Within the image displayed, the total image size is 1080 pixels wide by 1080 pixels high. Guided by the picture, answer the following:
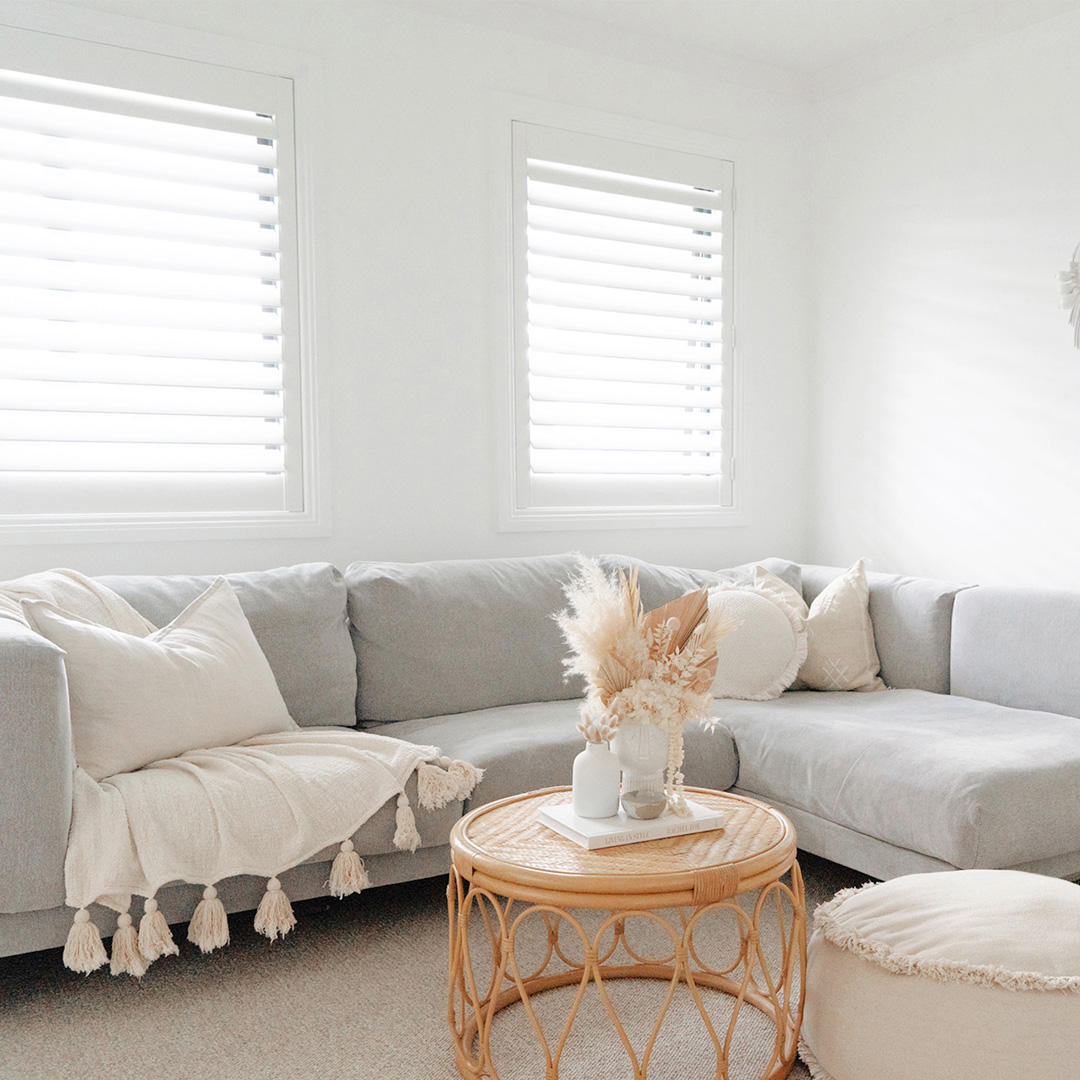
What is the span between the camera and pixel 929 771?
2248mm

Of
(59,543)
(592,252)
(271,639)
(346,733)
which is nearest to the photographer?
(346,733)

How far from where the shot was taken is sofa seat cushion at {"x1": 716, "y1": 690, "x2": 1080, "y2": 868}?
214cm

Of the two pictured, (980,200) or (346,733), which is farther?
(980,200)

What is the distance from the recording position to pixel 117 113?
2.99 meters

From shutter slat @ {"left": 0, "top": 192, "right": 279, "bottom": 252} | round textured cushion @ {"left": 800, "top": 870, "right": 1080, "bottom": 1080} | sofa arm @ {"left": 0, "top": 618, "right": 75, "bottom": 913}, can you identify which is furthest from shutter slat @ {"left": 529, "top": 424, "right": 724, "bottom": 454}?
round textured cushion @ {"left": 800, "top": 870, "right": 1080, "bottom": 1080}

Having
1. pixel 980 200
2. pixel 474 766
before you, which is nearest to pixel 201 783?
pixel 474 766

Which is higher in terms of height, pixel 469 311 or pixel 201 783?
pixel 469 311

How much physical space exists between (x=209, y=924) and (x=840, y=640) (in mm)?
2047

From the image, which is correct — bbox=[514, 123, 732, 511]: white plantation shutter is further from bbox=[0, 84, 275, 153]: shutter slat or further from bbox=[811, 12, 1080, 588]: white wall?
bbox=[0, 84, 275, 153]: shutter slat

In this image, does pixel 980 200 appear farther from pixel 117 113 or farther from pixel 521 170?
pixel 117 113

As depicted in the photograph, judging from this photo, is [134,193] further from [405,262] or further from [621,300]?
[621,300]

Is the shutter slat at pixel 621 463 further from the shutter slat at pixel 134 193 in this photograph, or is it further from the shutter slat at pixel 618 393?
the shutter slat at pixel 134 193

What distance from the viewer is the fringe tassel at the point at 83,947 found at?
6.23 feet

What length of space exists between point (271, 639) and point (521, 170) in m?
1.94
